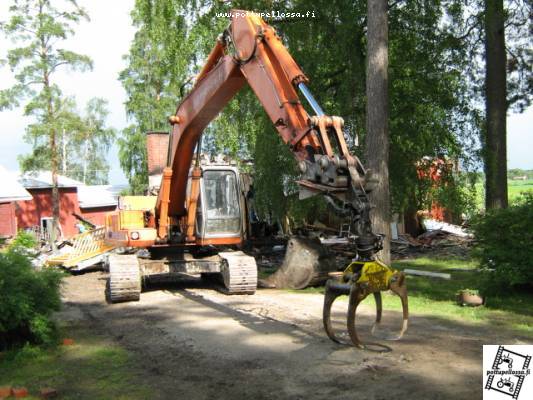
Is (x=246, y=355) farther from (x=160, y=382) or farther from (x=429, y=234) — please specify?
(x=429, y=234)

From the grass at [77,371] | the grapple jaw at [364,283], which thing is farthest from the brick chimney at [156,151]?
the grapple jaw at [364,283]

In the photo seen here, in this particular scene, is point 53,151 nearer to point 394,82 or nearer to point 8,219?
point 8,219

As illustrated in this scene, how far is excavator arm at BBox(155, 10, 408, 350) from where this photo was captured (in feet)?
17.9

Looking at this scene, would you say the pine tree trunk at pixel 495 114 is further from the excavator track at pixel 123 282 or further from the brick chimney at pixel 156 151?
the brick chimney at pixel 156 151

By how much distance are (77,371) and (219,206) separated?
553 cm

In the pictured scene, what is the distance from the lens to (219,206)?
36.5 feet

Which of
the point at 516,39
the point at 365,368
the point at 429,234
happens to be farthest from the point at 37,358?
the point at 429,234

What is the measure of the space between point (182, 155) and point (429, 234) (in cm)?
1391

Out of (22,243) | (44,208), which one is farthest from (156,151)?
(44,208)

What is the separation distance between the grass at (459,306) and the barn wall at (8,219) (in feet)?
73.8

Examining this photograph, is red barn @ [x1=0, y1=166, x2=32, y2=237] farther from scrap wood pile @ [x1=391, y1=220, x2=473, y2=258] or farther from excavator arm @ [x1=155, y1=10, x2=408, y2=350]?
excavator arm @ [x1=155, y1=10, x2=408, y2=350]

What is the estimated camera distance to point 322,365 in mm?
5719

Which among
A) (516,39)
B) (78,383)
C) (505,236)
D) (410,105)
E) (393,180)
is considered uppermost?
(516,39)

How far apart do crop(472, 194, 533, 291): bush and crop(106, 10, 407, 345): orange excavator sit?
3189mm
